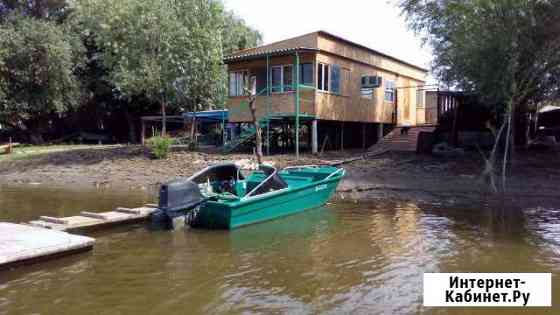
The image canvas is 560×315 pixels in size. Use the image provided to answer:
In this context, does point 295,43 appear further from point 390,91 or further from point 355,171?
point 390,91

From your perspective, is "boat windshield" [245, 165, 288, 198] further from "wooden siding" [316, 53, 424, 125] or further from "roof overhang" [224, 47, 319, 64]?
"wooden siding" [316, 53, 424, 125]

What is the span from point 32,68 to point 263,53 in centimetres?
1828

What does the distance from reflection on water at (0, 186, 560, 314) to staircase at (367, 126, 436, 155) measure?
1078cm

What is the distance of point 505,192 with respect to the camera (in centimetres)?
1515

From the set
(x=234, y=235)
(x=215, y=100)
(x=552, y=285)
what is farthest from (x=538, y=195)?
(x=215, y=100)

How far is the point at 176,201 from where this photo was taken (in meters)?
10.0

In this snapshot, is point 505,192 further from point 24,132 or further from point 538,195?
point 24,132

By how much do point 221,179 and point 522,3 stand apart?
10274mm

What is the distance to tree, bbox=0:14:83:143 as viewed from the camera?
31594mm

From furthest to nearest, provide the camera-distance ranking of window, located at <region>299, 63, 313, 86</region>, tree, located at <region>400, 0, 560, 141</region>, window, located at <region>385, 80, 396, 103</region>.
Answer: window, located at <region>385, 80, 396, 103</region>
window, located at <region>299, 63, 313, 86</region>
tree, located at <region>400, 0, 560, 141</region>

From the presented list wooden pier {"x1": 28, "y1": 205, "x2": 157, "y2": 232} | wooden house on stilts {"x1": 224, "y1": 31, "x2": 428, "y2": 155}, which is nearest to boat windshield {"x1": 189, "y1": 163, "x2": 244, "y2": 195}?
wooden pier {"x1": 28, "y1": 205, "x2": 157, "y2": 232}

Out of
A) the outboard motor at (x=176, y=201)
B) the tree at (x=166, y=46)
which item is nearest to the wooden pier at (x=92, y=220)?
the outboard motor at (x=176, y=201)

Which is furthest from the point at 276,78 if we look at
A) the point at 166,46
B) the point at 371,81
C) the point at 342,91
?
the point at 166,46

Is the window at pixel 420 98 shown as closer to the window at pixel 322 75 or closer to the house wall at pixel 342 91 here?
the house wall at pixel 342 91
